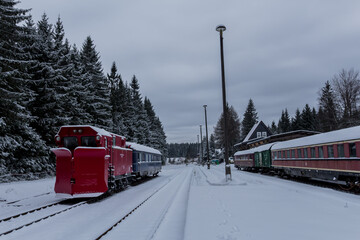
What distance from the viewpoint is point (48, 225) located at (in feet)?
28.5

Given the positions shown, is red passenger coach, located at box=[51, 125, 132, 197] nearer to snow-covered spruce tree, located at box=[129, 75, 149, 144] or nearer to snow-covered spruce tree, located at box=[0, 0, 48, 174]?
snow-covered spruce tree, located at box=[0, 0, 48, 174]

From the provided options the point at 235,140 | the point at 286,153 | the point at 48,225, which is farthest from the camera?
the point at 235,140

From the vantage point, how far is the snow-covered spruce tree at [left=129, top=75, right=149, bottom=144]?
5606 cm

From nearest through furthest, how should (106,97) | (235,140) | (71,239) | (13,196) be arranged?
(71,239) → (13,196) → (106,97) → (235,140)

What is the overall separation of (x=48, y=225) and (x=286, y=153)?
21.3 meters

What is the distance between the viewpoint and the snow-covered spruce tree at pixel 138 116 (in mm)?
56062

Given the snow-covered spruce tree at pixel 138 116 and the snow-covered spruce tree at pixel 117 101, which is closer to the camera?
the snow-covered spruce tree at pixel 117 101

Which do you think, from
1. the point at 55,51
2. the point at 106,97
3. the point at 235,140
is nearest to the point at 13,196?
the point at 55,51

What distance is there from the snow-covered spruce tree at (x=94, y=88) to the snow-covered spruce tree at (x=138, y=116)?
16030 mm

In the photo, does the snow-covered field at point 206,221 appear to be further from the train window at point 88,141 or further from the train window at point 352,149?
the train window at point 352,149

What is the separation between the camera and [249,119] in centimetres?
8712

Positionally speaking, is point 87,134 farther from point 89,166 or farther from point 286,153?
point 286,153

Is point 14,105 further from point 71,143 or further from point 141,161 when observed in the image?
point 141,161

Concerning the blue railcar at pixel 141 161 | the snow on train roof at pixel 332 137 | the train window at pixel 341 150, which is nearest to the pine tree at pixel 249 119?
the blue railcar at pixel 141 161
